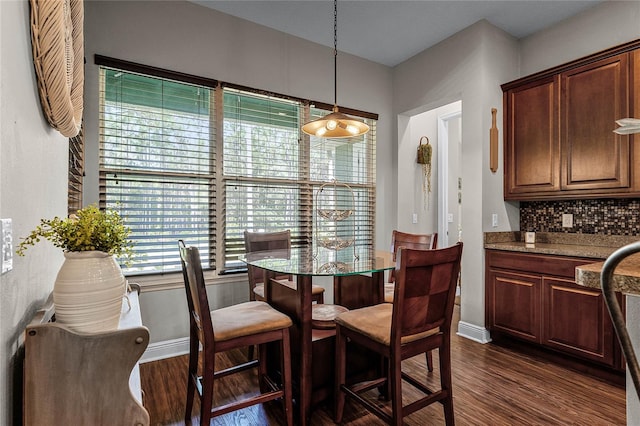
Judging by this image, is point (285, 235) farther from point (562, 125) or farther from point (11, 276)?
point (562, 125)

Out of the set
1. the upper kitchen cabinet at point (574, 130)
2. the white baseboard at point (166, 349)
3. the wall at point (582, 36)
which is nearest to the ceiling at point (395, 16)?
the wall at point (582, 36)

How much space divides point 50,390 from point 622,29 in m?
4.05

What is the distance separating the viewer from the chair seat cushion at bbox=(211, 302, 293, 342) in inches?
66.8

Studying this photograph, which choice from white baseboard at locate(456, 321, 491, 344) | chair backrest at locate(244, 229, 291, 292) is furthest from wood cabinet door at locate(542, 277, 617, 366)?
chair backrest at locate(244, 229, 291, 292)

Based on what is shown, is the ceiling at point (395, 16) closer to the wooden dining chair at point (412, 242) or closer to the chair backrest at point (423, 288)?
the wooden dining chair at point (412, 242)

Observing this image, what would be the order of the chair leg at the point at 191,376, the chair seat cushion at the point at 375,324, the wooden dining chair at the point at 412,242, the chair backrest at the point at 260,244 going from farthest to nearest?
the chair backrest at the point at 260,244 → the wooden dining chair at the point at 412,242 → the chair leg at the point at 191,376 → the chair seat cushion at the point at 375,324

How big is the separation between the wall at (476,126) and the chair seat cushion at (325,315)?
1.57 m

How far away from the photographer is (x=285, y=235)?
3096mm

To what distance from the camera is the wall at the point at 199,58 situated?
2553 mm

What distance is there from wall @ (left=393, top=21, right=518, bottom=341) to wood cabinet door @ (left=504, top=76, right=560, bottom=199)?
110mm

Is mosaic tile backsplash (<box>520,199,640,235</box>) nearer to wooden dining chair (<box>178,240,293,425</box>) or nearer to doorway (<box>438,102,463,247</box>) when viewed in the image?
doorway (<box>438,102,463,247</box>)

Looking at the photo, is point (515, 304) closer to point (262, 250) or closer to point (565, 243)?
point (565, 243)

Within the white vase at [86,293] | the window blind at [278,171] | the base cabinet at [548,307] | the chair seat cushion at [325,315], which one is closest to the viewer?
the white vase at [86,293]

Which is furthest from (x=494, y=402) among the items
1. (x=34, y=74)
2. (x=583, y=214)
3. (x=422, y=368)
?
(x=34, y=74)
